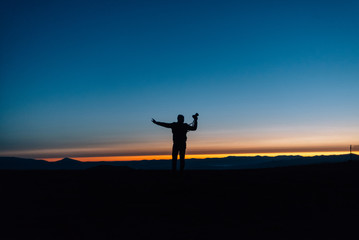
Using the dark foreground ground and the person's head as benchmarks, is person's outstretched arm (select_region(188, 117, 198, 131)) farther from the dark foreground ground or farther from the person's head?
the dark foreground ground

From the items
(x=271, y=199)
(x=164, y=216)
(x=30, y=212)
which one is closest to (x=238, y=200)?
(x=271, y=199)

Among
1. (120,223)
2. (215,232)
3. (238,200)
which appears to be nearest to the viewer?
(215,232)

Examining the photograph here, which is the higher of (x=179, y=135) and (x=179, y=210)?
(x=179, y=135)

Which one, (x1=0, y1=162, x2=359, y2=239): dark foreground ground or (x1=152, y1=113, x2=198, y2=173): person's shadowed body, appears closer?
(x1=0, y1=162, x2=359, y2=239): dark foreground ground

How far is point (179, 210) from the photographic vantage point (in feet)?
21.9

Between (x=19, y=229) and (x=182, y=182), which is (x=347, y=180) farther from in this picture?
(x=19, y=229)

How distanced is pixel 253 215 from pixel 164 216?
180 cm

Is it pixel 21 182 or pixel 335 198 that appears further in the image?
pixel 21 182

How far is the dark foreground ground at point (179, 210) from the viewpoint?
17.1ft

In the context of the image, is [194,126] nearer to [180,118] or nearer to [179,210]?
[180,118]

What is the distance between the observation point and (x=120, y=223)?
571cm

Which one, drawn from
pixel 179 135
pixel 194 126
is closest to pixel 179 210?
pixel 179 135

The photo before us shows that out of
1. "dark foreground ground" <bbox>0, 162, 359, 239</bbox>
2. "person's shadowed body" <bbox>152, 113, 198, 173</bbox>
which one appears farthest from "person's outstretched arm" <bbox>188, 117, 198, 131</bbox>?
"dark foreground ground" <bbox>0, 162, 359, 239</bbox>

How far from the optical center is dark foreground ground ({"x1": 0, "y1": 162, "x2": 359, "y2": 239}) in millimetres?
5199
